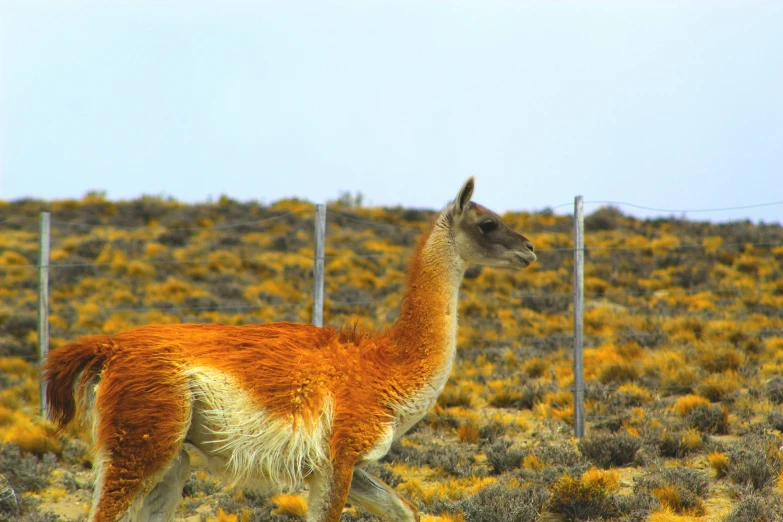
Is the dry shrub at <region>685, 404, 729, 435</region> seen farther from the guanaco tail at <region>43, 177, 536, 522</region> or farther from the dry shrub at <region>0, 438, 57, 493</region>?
the dry shrub at <region>0, 438, 57, 493</region>

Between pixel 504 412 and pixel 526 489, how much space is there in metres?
3.25

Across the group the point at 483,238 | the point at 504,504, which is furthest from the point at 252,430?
the point at 504,504

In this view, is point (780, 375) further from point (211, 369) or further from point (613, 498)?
point (211, 369)

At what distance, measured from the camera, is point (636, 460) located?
21.4 ft

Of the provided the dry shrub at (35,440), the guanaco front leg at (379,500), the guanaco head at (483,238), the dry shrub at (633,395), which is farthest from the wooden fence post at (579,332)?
the dry shrub at (35,440)

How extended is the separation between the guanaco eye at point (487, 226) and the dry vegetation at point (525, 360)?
6.85 feet

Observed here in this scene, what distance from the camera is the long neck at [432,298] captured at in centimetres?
421

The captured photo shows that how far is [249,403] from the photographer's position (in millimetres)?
3871

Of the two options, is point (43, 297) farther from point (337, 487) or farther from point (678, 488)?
point (678, 488)

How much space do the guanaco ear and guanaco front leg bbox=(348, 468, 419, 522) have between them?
5.48ft

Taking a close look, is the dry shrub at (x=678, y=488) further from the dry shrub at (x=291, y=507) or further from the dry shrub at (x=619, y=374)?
the dry shrub at (x=619, y=374)

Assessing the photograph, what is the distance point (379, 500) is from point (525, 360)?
7269 mm

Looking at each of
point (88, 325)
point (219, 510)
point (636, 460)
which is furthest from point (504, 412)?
point (88, 325)

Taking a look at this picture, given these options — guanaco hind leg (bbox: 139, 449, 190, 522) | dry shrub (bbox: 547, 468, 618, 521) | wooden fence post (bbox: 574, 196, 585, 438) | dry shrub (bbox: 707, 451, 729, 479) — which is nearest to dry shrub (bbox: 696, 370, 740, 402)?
wooden fence post (bbox: 574, 196, 585, 438)
